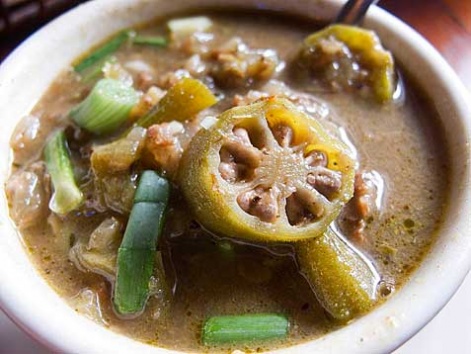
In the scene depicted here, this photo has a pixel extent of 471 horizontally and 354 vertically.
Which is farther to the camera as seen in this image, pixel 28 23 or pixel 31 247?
pixel 28 23

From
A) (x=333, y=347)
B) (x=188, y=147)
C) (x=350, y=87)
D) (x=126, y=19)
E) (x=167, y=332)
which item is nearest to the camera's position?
(x=333, y=347)

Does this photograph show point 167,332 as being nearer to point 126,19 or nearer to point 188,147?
point 188,147

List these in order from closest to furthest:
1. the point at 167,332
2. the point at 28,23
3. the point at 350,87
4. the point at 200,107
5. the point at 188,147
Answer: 1. the point at 167,332
2. the point at 188,147
3. the point at 200,107
4. the point at 350,87
5. the point at 28,23

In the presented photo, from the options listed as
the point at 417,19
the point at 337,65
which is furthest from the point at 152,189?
the point at 417,19

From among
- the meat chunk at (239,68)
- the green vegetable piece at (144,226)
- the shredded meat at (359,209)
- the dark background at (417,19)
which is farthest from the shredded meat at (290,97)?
the dark background at (417,19)

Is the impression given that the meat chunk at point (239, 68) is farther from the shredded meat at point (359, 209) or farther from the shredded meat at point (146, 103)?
the shredded meat at point (359, 209)

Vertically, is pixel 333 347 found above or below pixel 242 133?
below

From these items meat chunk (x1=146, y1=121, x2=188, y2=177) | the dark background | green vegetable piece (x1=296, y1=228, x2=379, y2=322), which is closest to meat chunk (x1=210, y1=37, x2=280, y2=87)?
meat chunk (x1=146, y1=121, x2=188, y2=177)

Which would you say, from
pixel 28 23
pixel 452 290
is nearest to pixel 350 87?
pixel 452 290
